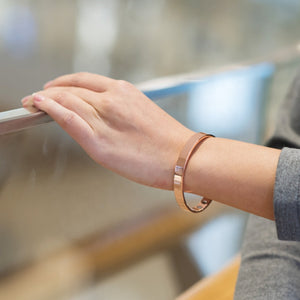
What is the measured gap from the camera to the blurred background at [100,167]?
60cm

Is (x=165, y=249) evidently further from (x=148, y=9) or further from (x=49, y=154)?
(x=148, y=9)

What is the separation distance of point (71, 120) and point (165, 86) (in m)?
0.24

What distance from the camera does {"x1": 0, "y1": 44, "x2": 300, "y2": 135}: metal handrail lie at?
48cm

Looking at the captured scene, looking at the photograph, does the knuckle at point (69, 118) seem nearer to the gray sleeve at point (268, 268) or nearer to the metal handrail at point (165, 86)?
the metal handrail at point (165, 86)

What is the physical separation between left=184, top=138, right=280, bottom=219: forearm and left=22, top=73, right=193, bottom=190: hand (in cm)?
3

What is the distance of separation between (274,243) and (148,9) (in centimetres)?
66

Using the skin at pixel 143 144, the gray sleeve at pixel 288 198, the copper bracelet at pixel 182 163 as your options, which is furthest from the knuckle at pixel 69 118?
the gray sleeve at pixel 288 198

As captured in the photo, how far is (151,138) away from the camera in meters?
0.48

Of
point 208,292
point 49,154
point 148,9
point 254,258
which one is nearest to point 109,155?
point 49,154

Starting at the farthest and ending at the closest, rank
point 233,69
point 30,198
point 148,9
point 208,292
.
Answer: point 148,9 → point 233,69 → point 208,292 → point 30,198

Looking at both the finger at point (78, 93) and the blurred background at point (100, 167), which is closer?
the finger at point (78, 93)

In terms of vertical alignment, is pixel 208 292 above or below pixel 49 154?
below

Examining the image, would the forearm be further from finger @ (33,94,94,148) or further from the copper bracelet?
finger @ (33,94,94,148)

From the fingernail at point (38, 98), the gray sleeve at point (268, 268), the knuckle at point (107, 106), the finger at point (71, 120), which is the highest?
the knuckle at point (107, 106)
